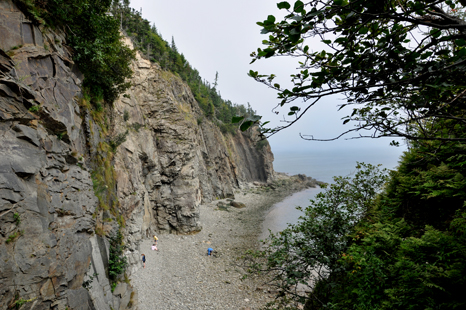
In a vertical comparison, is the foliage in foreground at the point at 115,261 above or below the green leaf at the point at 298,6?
below

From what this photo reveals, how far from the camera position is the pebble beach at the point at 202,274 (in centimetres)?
1509

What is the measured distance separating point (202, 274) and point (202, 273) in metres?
0.14

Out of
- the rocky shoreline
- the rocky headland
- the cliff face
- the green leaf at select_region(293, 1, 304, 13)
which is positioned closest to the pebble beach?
the rocky shoreline

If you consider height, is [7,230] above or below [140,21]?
below

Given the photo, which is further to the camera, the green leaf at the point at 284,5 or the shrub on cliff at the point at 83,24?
the shrub on cliff at the point at 83,24

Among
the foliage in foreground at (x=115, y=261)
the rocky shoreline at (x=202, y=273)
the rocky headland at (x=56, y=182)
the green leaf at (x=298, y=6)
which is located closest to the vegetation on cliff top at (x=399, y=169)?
the green leaf at (x=298, y=6)

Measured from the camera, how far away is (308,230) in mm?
7508

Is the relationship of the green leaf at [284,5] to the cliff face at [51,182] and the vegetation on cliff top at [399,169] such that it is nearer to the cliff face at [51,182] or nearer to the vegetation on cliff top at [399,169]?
the vegetation on cliff top at [399,169]

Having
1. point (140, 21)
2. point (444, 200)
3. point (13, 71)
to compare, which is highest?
point (140, 21)

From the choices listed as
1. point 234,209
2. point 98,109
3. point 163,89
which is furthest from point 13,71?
point 234,209

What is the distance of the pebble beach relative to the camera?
1509 centimetres

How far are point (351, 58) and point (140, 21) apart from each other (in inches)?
1979

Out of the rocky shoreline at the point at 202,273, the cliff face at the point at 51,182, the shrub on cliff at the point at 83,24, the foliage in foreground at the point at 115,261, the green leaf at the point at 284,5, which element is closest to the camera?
the green leaf at the point at 284,5

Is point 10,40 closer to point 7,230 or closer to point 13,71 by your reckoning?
point 13,71
